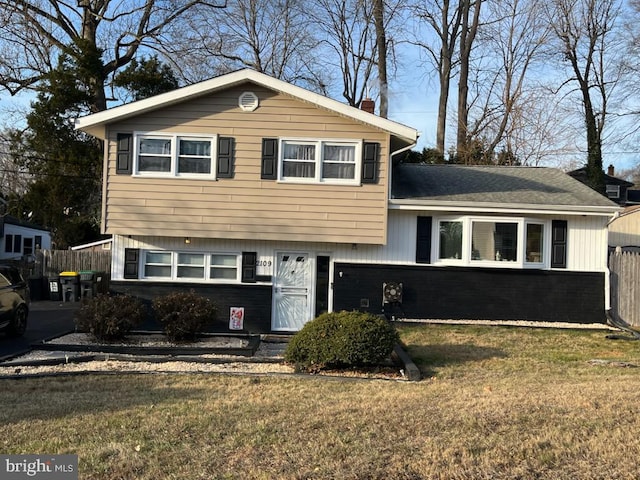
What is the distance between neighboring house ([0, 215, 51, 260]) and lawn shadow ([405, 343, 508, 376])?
28.3 metres

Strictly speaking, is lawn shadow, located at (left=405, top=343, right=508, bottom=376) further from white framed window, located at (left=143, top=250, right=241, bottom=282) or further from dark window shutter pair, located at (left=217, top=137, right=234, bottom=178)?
dark window shutter pair, located at (left=217, top=137, right=234, bottom=178)

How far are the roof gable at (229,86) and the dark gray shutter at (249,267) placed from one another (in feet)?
12.5

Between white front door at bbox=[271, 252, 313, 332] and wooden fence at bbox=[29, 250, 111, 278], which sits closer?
white front door at bbox=[271, 252, 313, 332]

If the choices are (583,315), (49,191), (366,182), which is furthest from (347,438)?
(49,191)

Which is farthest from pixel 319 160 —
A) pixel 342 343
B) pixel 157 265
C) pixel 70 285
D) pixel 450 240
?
→ pixel 70 285

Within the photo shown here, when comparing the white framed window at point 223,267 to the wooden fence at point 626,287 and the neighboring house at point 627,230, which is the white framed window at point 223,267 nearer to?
the wooden fence at point 626,287

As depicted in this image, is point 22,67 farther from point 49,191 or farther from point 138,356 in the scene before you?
point 138,356

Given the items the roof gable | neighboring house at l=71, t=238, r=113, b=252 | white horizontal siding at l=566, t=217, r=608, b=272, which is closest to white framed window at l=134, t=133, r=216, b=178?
the roof gable

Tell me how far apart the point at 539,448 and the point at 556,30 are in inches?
1216

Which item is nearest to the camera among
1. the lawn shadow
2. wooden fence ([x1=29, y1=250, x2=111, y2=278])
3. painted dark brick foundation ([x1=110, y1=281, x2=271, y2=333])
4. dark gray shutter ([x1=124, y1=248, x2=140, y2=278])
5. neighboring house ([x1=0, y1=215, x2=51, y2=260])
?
the lawn shadow

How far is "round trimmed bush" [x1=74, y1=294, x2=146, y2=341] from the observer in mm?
10383

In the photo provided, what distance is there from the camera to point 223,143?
12.7 m

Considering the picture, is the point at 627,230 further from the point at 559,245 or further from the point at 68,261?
the point at 68,261

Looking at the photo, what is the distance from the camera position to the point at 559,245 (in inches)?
514
